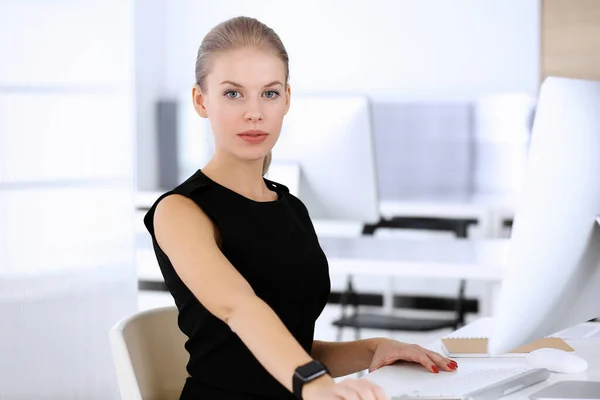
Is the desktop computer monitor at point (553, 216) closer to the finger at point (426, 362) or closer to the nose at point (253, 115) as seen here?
the finger at point (426, 362)

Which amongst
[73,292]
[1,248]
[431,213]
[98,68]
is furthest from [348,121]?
[431,213]

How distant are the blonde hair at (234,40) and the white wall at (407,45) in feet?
17.5

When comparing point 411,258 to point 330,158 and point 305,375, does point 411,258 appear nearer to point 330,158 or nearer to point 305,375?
point 330,158

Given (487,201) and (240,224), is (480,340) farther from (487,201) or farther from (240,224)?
(487,201)

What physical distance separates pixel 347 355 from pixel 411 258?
1.70 metres

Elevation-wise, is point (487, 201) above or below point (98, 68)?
below

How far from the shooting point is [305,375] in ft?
3.34

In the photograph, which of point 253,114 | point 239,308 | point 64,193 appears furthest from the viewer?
point 64,193


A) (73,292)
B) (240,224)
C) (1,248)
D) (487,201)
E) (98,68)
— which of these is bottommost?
(487,201)

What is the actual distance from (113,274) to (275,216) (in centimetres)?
108

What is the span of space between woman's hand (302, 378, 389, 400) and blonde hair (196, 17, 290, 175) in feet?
1.89

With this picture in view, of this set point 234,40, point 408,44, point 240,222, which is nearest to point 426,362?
point 240,222

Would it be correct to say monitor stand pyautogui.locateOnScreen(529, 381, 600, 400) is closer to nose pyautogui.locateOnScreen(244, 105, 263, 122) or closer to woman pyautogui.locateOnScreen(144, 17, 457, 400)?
woman pyautogui.locateOnScreen(144, 17, 457, 400)

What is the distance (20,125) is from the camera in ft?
6.66
